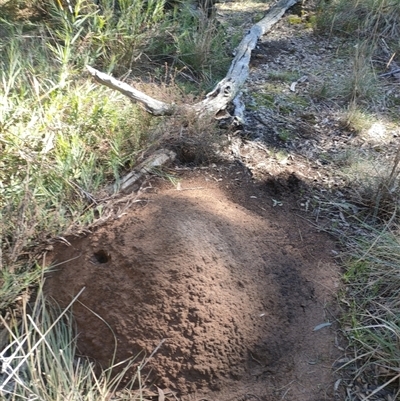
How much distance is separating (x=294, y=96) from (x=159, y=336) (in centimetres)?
287

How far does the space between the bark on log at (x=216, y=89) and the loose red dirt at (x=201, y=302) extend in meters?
0.84

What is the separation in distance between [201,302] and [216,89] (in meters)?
1.97

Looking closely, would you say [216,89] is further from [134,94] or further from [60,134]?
[60,134]

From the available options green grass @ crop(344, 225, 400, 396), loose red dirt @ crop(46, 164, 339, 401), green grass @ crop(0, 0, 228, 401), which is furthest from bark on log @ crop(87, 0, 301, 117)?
green grass @ crop(344, 225, 400, 396)

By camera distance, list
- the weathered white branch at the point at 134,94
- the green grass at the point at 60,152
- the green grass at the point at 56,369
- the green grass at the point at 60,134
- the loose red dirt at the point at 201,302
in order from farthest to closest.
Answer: the weathered white branch at the point at 134,94 < the green grass at the point at 60,134 < the loose red dirt at the point at 201,302 < the green grass at the point at 60,152 < the green grass at the point at 56,369

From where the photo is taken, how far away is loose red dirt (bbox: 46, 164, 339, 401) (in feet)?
6.94

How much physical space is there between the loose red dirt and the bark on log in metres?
0.84

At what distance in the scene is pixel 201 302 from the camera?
2.20 m

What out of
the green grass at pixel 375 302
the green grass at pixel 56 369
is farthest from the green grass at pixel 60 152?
the green grass at pixel 375 302

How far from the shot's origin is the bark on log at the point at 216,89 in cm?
314

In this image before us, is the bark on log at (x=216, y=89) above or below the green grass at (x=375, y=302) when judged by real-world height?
above

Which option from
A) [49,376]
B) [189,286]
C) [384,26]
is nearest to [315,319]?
[189,286]

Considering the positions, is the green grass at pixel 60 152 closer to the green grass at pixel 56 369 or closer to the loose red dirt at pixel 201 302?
the green grass at pixel 56 369

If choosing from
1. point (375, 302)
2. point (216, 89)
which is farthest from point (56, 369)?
point (216, 89)
